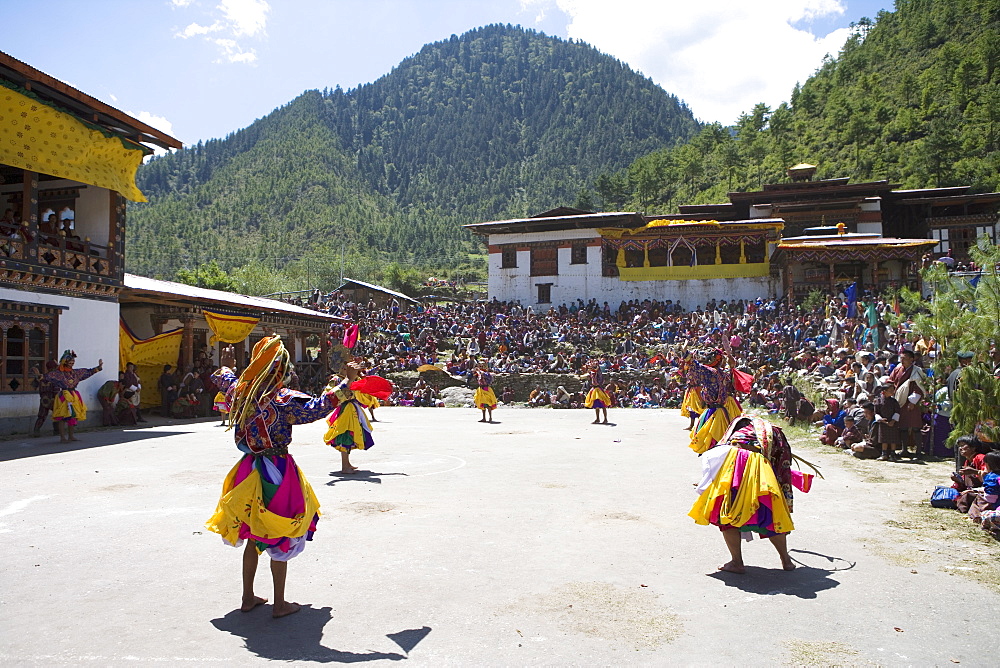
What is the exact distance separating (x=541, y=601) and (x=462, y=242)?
110 m

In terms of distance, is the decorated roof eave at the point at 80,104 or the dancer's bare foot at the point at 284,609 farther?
the decorated roof eave at the point at 80,104

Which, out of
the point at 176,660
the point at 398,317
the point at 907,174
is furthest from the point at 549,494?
the point at 907,174

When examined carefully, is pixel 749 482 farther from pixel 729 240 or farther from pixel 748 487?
pixel 729 240

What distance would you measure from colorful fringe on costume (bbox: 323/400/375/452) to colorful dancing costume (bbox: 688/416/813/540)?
5.98 metres

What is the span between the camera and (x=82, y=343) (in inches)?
713

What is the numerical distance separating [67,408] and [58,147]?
6497 mm

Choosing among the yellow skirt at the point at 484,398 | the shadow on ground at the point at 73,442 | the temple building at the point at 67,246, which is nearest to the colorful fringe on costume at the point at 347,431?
the shadow on ground at the point at 73,442

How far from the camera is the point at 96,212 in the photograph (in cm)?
1925

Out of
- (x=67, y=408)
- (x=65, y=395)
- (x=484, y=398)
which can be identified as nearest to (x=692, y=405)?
(x=484, y=398)

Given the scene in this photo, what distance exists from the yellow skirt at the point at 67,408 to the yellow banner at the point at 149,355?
587cm

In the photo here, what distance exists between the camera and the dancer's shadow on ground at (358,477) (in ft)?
32.2

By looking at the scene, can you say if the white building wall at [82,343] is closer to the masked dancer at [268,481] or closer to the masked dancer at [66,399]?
the masked dancer at [66,399]

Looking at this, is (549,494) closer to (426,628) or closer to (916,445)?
(426,628)

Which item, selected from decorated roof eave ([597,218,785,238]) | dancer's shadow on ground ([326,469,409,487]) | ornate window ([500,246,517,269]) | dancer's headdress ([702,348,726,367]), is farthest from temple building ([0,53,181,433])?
decorated roof eave ([597,218,785,238])
